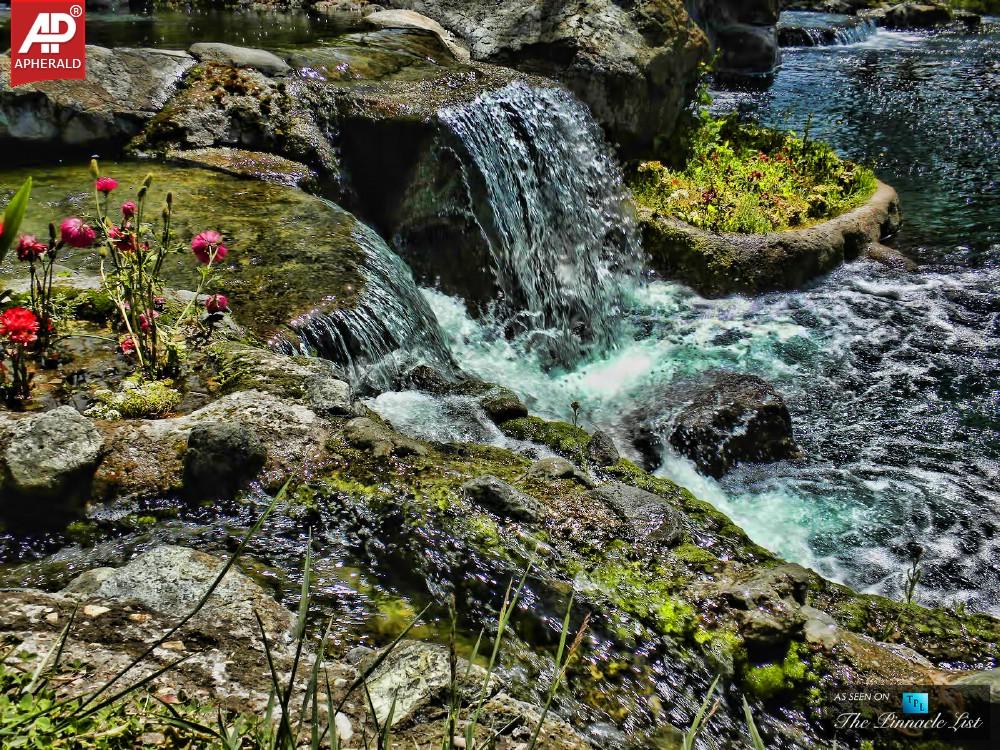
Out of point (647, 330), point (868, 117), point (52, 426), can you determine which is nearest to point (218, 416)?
point (52, 426)

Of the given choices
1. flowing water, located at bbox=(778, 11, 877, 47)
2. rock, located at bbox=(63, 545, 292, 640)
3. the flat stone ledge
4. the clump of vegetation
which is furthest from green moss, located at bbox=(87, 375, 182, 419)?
flowing water, located at bbox=(778, 11, 877, 47)

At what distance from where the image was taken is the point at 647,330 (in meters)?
8.70

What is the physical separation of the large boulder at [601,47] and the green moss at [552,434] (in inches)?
274

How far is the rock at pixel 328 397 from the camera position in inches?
166

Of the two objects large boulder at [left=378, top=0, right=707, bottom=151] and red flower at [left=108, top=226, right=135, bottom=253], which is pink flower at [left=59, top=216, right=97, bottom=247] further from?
large boulder at [left=378, top=0, right=707, bottom=151]

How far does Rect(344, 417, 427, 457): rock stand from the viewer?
3.94 meters

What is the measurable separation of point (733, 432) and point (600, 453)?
178 cm

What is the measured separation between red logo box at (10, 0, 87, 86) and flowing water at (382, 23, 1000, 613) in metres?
3.94

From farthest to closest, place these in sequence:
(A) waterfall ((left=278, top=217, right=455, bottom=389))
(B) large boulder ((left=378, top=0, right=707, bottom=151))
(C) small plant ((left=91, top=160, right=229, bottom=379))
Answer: (B) large boulder ((left=378, top=0, right=707, bottom=151))
(A) waterfall ((left=278, top=217, right=455, bottom=389))
(C) small plant ((left=91, top=160, right=229, bottom=379))

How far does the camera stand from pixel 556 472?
164 inches

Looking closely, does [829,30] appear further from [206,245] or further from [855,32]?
[206,245]

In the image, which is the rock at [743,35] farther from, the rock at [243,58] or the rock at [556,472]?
the rock at [556,472]

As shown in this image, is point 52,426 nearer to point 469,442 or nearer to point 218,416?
point 218,416

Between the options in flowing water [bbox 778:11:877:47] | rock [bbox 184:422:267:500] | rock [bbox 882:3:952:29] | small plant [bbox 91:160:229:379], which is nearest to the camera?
rock [bbox 184:422:267:500]
